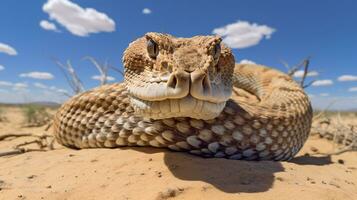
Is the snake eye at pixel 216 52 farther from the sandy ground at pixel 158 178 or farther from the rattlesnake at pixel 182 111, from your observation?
the sandy ground at pixel 158 178

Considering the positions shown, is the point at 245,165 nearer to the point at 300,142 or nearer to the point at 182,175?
the point at 182,175

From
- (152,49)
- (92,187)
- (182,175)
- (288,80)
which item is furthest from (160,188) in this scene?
(288,80)

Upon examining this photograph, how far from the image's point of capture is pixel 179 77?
8.79 ft

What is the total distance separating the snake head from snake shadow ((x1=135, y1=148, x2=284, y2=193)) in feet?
1.84

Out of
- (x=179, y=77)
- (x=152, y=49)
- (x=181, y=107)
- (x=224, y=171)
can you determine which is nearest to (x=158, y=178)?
(x=224, y=171)

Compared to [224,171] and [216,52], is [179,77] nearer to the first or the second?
[216,52]

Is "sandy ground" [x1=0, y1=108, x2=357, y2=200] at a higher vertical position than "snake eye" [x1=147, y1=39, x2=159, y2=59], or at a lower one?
lower

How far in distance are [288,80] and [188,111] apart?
5.60 metres

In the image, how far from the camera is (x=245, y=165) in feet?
11.6

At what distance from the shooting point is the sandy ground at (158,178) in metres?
2.87

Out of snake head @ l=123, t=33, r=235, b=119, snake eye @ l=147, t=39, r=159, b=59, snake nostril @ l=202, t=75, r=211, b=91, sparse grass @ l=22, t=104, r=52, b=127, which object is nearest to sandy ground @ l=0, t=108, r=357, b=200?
snake head @ l=123, t=33, r=235, b=119

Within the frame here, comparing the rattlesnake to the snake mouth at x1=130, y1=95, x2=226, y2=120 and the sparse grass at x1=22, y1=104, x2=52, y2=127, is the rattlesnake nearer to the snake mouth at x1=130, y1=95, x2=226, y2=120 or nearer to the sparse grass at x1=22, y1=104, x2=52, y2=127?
the snake mouth at x1=130, y1=95, x2=226, y2=120

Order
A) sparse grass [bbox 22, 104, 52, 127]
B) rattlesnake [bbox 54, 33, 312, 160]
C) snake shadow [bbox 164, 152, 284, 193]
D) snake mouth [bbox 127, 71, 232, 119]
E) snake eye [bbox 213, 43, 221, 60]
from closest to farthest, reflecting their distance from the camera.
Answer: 1. snake mouth [bbox 127, 71, 232, 119]
2. rattlesnake [bbox 54, 33, 312, 160]
3. snake shadow [bbox 164, 152, 284, 193]
4. snake eye [bbox 213, 43, 221, 60]
5. sparse grass [bbox 22, 104, 52, 127]

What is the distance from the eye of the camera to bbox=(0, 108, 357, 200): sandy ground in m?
2.87
